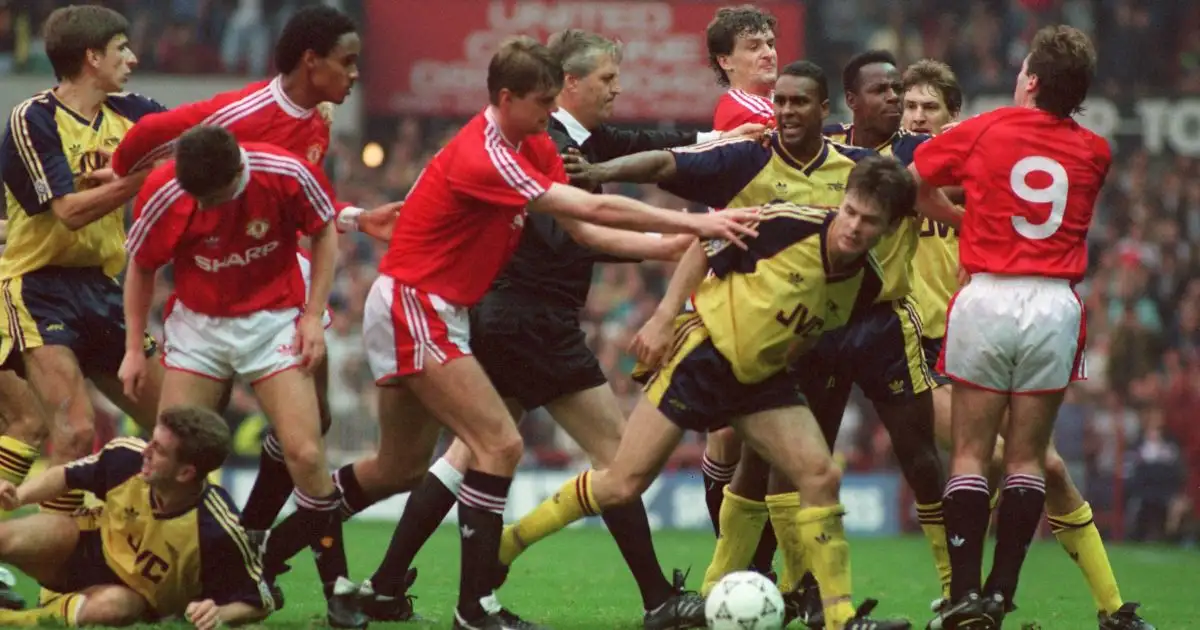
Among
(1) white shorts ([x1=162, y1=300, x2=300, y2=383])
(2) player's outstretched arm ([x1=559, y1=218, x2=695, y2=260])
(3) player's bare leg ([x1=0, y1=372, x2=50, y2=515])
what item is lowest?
(3) player's bare leg ([x1=0, y1=372, x2=50, y2=515])

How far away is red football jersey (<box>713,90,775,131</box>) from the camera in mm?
8305

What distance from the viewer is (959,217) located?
7750mm

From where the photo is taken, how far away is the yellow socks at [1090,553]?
25.8 feet

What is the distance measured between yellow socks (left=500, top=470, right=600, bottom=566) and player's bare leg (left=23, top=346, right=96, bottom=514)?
6.80 feet

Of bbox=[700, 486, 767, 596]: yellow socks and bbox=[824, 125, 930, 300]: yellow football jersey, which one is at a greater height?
bbox=[824, 125, 930, 300]: yellow football jersey

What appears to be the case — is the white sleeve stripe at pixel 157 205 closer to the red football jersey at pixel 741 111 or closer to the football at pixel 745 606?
the red football jersey at pixel 741 111

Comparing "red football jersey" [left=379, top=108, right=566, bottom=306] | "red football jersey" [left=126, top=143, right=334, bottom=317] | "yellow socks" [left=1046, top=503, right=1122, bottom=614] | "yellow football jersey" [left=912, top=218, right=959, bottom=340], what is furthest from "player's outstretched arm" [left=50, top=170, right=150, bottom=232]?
"yellow socks" [left=1046, top=503, right=1122, bottom=614]

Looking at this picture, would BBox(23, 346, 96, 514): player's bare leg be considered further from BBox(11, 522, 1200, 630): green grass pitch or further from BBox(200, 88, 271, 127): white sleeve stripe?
BBox(200, 88, 271, 127): white sleeve stripe

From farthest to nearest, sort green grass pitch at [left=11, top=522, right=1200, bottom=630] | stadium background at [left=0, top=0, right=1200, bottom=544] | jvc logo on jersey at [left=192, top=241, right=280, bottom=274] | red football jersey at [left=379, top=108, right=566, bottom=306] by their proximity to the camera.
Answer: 1. stadium background at [left=0, top=0, right=1200, bottom=544]
2. green grass pitch at [left=11, top=522, right=1200, bottom=630]
3. jvc logo on jersey at [left=192, top=241, right=280, bottom=274]
4. red football jersey at [left=379, top=108, right=566, bottom=306]

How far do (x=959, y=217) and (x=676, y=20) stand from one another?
1429 centimetres

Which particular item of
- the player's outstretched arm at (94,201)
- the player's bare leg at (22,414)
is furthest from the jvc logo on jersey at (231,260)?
the player's bare leg at (22,414)

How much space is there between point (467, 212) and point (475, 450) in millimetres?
978

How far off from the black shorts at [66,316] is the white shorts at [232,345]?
94 cm

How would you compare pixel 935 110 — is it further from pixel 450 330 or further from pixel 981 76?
pixel 981 76
